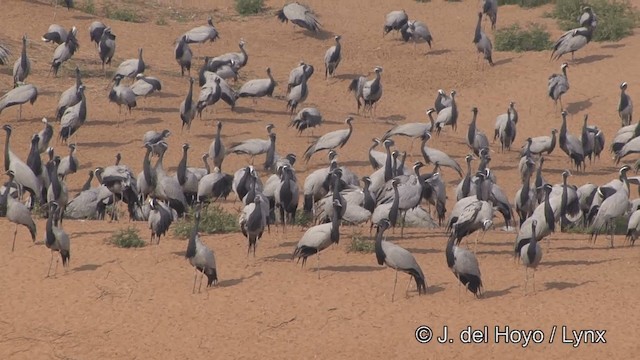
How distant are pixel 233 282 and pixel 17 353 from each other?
317 cm

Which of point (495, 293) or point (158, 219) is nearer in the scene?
point (495, 293)

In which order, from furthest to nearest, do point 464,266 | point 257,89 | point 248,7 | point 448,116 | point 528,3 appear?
point 248,7 < point 528,3 < point 257,89 < point 448,116 < point 464,266

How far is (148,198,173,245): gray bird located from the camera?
2108 cm

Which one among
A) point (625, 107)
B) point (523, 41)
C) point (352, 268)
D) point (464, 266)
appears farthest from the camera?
point (523, 41)

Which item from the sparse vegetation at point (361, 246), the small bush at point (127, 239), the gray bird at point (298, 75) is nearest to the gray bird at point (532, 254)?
the sparse vegetation at point (361, 246)

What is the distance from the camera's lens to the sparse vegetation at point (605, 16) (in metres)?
37.5

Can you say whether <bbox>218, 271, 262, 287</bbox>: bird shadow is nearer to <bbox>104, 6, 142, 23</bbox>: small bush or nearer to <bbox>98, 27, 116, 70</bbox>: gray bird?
<bbox>98, 27, 116, 70</bbox>: gray bird

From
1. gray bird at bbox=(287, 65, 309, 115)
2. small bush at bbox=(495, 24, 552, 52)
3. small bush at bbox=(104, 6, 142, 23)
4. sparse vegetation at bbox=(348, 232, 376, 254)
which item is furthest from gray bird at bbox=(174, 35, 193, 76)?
sparse vegetation at bbox=(348, 232, 376, 254)

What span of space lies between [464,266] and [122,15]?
23162mm

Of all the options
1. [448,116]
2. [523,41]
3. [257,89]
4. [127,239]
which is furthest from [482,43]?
[127,239]

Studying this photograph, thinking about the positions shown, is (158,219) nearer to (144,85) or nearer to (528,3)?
(144,85)

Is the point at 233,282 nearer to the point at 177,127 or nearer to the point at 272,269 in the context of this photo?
the point at 272,269

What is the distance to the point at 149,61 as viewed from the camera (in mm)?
35875

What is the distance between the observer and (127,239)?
21.2 meters
